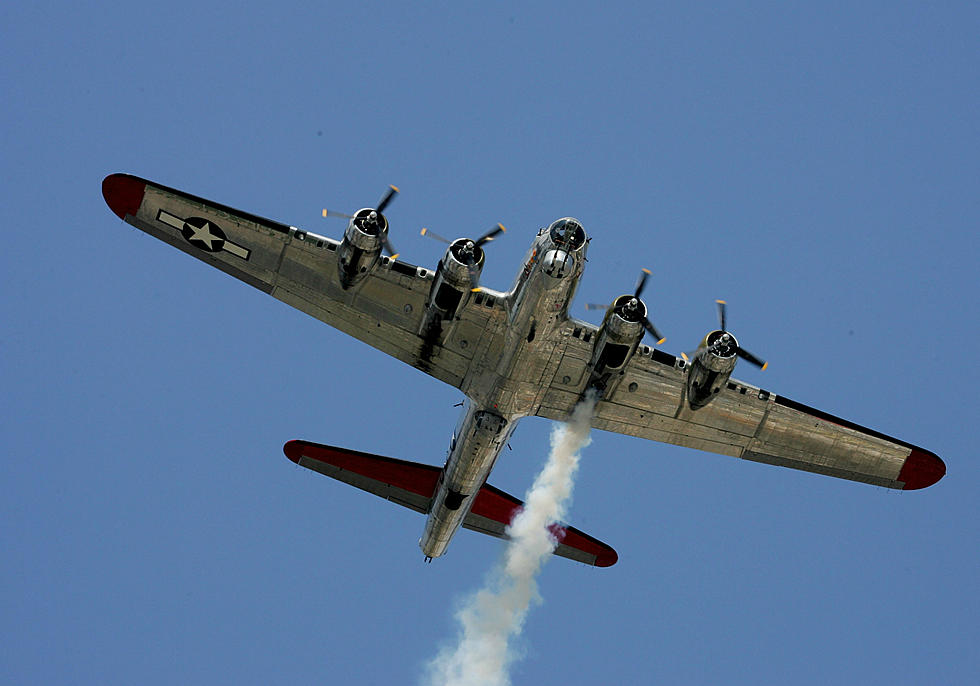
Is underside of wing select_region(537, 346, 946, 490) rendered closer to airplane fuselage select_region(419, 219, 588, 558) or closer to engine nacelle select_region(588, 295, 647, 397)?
engine nacelle select_region(588, 295, 647, 397)

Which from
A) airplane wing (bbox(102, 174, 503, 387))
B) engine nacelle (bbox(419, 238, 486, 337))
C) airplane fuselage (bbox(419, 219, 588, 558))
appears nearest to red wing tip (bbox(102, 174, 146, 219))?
airplane wing (bbox(102, 174, 503, 387))

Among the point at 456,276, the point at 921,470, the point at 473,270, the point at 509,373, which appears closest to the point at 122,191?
the point at 456,276

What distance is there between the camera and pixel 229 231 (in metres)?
24.5

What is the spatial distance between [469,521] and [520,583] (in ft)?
7.32

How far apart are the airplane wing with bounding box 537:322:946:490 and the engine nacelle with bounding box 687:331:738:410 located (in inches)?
30.1

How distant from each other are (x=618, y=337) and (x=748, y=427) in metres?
5.53

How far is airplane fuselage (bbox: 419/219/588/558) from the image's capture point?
74.0 feet

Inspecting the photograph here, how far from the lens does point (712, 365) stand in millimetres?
24594

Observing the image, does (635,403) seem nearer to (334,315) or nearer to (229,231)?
(334,315)

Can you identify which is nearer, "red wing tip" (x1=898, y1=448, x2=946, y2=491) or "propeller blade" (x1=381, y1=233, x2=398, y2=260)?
"propeller blade" (x1=381, y1=233, x2=398, y2=260)

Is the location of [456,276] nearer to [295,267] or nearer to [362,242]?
[362,242]

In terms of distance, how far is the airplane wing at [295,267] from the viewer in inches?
950

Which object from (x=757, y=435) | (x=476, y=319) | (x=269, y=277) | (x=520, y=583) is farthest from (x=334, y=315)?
(x=757, y=435)

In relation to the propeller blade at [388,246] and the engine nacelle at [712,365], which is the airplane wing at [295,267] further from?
the engine nacelle at [712,365]
